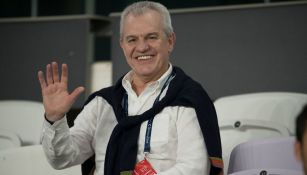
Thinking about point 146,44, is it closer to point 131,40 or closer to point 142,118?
point 131,40

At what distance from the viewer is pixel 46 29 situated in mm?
3992

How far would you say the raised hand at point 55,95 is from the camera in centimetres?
178

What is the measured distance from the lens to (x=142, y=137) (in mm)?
1869

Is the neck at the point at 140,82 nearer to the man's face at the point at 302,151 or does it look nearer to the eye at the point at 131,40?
the eye at the point at 131,40

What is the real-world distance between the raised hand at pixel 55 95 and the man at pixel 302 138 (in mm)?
953

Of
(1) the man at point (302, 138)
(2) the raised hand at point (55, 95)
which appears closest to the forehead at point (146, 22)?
(2) the raised hand at point (55, 95)

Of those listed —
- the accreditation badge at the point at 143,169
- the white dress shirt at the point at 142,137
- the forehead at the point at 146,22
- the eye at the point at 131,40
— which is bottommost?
the accreditation badge at the point at 143,169

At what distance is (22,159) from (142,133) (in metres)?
0.63

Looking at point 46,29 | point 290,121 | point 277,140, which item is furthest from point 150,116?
point 46,29

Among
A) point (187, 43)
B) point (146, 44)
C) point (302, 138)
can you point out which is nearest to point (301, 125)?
point (302, 138)

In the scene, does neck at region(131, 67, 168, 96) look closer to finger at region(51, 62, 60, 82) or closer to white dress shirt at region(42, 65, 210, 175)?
white dress shirt at region(42, 65, 210, 175)

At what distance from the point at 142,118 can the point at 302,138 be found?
36.1 inches

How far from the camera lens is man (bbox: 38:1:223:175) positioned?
1793 mm

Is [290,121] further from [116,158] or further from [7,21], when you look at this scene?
[7,21]
